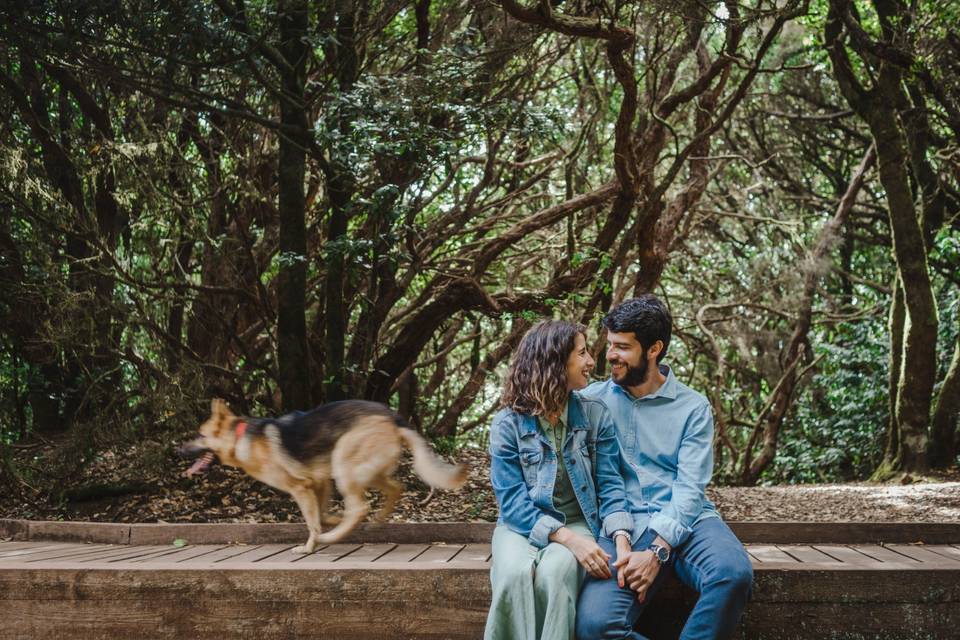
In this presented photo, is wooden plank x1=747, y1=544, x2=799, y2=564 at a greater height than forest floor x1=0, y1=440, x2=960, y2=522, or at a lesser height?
greater

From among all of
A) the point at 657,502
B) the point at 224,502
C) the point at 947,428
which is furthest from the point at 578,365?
the point at 947,428

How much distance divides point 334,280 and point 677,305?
7.71 m

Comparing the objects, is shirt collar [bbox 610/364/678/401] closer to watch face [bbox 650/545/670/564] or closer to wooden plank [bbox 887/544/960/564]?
watch face [bbox 650/545/670/564]

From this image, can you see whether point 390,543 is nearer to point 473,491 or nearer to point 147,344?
point 473,491

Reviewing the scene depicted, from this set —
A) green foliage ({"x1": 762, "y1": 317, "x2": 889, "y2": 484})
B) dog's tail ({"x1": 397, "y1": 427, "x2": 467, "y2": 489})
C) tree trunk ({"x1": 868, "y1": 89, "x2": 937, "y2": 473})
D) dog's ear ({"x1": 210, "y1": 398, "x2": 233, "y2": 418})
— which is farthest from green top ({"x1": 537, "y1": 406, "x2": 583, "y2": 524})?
green foliage ({"x1": 762, "y1": 317, "x2": 889, "y2": 484})

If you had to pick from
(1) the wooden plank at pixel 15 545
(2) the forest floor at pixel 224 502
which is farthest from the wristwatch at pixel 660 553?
(1) the wooden plank at pixel 15 545

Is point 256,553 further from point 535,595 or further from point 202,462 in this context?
point 535,595

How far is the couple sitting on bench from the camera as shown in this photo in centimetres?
322

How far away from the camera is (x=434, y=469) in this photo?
162 inches

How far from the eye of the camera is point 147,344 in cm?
732

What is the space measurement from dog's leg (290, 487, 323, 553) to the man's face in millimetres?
1763

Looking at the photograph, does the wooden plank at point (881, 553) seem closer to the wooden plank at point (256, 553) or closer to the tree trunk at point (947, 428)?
the wooden plank at point (256, 553)

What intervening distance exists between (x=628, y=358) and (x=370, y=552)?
1.88 metres

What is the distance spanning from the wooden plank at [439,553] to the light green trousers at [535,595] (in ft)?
3.07
